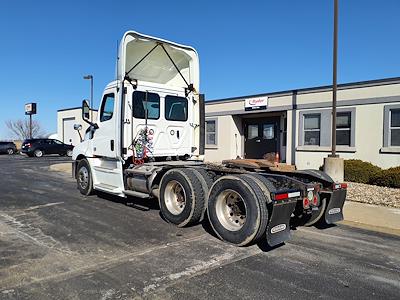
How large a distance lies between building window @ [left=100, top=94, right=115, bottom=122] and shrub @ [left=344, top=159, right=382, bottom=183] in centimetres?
897

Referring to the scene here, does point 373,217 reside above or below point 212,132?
below

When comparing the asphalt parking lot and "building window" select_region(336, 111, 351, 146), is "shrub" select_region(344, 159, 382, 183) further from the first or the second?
the asphalt parking lot

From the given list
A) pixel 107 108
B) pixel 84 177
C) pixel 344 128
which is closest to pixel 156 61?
pixel 107 108

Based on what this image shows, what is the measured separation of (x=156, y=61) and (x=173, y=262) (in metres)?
5.62

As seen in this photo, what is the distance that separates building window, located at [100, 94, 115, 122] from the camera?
324 inches

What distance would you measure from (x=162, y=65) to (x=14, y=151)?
33.9m

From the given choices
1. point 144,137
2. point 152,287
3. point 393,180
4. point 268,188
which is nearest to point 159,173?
point 144,137

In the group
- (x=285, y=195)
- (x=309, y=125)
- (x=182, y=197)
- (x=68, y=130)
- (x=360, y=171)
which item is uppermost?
(x=68, y=130)

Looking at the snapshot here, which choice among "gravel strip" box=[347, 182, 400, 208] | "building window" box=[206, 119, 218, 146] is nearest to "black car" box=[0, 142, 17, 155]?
"building window" box=[206, 119, 218, 146]

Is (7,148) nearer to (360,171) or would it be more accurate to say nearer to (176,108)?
(176,108)

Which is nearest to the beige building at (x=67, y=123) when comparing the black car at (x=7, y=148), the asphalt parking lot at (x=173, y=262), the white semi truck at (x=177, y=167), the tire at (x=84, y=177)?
the black car at (x=7, y=148)

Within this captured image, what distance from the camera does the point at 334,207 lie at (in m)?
6.12

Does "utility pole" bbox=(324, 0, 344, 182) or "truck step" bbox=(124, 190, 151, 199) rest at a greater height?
"utility pole" bbox=(324, 0, 344, 182)

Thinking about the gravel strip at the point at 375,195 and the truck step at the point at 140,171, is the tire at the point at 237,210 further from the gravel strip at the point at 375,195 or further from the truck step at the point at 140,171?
the gravel strip at the point at 375,195
